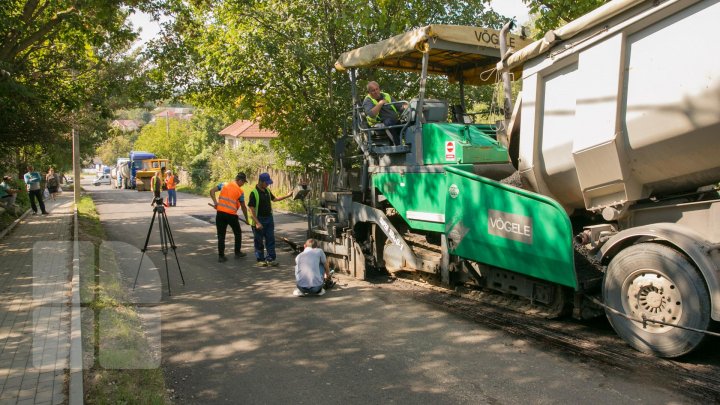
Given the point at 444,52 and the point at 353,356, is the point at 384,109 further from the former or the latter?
the point at 353,356

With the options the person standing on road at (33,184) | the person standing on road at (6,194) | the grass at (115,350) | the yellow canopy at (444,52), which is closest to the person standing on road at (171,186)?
the person standing on road at (33,184)

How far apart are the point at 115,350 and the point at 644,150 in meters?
5.04

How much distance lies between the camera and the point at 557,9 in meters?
10.1

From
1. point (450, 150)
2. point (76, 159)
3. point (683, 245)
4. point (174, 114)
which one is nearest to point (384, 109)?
point (450, 150)

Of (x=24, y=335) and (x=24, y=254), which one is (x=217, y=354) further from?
(x=24, y=254)

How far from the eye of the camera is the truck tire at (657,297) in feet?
14.9

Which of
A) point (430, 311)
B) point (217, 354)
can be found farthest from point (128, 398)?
point (430, 311)

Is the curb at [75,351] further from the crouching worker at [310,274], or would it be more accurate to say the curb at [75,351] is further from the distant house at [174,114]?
the distant house at [174,114]

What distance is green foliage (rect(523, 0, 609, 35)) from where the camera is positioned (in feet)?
32.0

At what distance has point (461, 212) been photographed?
658 cm

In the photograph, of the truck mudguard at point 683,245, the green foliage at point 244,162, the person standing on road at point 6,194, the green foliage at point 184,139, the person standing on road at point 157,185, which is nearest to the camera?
the truck mudguard at point 683,245

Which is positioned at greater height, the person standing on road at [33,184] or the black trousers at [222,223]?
the person standing on road at [33,184]

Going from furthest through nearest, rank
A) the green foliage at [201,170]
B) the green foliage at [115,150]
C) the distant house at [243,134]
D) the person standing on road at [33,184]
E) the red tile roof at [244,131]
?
the green foliage at [115,150]
the red tile roof at [244,131]
the distant house at [243,134]
the green foliage at [201,170]
the person standing on road at [33,184]

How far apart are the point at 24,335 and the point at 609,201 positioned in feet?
19.4
